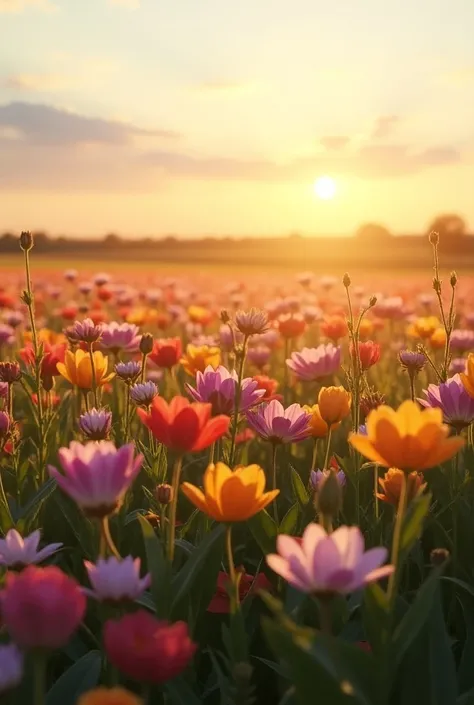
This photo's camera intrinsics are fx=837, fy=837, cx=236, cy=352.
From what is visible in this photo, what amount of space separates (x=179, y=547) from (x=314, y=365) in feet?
3.15

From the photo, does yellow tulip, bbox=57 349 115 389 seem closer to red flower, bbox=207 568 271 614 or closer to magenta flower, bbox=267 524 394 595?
red flower, bbox=207 568 271 614

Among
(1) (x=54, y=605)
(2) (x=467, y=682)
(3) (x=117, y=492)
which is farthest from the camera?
(2) (x=467, y=682)

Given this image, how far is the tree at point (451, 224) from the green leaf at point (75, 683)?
4429 cm

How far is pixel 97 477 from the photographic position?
4.02 feet

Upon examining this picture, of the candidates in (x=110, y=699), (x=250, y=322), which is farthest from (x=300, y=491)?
(x=110, y=699)

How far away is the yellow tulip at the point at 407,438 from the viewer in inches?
51.3

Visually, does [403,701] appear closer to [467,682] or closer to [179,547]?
[467,682]

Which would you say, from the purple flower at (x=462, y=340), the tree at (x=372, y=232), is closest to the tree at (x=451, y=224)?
the tree at (x=372, y=232)

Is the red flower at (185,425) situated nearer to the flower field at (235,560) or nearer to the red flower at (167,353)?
the flower field at (235,560)

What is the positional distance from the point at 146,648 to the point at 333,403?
1.21 metres

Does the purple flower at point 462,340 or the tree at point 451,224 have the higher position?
the tree at point 451,224

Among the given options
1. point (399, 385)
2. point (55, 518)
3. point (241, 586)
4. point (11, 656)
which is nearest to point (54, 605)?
point (11, 656)

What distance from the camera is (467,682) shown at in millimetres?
1655

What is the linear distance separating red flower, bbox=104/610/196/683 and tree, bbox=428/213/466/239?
147 ft
